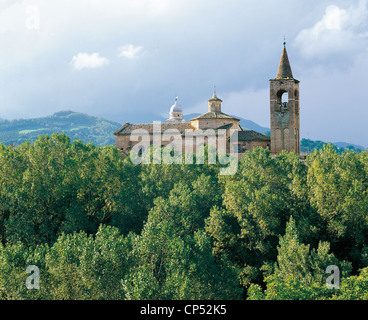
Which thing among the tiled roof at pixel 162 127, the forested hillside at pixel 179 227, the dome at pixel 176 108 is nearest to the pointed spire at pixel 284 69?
the tiled roof at pixel 162 127

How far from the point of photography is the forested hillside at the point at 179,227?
23.0m

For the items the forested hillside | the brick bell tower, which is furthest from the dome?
the forested hillside

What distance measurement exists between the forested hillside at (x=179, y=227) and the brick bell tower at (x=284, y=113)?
17448mm

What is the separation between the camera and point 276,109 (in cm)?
6278

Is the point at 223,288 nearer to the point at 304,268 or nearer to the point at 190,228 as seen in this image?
the point at 304,268

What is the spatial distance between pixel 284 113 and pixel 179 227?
112ft

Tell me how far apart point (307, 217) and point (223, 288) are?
442 inches

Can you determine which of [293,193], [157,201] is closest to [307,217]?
[293,193]

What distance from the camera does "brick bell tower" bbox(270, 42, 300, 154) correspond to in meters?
62.1

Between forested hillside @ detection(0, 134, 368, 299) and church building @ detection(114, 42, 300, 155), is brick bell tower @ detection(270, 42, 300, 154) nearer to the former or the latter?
church building @ detection(114, 42, 300, 155)

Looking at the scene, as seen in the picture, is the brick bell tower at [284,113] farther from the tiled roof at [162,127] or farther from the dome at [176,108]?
the dome at [176,108]

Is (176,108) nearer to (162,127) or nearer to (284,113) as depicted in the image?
(162,127)

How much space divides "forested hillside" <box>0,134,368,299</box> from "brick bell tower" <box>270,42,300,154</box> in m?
17.4
